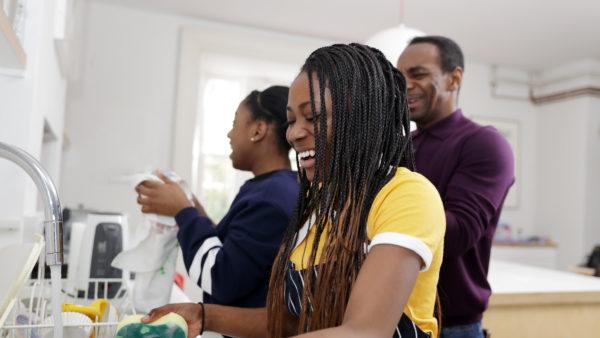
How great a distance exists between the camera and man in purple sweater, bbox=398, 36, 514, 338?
106cm

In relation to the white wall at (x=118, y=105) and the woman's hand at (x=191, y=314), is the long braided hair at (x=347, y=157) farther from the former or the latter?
the white wall at (x=118, y=105)

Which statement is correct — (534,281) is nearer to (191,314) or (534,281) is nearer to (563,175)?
(191,314)

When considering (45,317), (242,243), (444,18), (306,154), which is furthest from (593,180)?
(45,317)

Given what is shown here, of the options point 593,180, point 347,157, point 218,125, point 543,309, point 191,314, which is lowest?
point 543,309

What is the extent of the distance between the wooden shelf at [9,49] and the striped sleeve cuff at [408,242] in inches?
25.2

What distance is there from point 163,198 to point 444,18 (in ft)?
8.54

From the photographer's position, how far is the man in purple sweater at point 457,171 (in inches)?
41.9

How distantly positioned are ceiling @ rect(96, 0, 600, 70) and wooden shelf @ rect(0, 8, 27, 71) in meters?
2.18

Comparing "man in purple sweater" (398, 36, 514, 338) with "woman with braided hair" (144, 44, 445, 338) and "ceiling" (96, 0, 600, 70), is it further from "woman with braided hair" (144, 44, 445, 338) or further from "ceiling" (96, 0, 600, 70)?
"ceiling" (96, 0, 600, 70)

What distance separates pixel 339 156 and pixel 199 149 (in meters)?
3.18

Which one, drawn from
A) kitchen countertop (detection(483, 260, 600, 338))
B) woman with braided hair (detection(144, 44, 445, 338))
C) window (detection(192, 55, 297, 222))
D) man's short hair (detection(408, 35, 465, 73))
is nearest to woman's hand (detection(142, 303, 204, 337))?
woman with braided hair (detection(144, 44, 445, 338))

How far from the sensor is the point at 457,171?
3.70 feet

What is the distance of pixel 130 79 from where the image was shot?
336 centimetres

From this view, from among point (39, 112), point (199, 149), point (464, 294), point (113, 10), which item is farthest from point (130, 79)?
point (464, 294)
